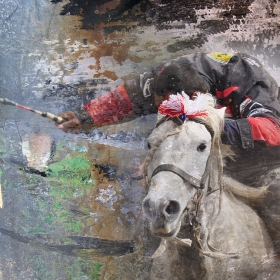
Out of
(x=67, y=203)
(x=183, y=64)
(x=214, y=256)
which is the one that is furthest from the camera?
(x=67, y=203)

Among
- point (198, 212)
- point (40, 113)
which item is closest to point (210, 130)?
point (198, 212)

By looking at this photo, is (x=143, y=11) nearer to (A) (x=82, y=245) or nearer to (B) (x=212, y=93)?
(B) (x=212, y=93)

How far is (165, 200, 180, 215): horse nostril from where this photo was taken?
118 centimetres

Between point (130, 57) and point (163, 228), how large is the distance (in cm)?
92

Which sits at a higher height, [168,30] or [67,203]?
[168,30]

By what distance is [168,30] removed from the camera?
168 centimetres

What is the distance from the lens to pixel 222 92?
1690 millimetres

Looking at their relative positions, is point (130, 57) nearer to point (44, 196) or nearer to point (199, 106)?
point (199, 106)

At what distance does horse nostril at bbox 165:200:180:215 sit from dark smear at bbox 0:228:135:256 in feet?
2.23

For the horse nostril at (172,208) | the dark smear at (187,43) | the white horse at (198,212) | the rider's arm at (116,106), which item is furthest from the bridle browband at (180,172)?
the dark smear at (187,43)

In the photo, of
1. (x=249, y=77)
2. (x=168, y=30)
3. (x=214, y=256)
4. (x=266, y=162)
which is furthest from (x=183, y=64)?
(x=214, y=256)

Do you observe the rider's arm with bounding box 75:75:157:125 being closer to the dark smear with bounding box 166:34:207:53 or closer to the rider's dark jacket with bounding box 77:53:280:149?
the rider's dark jacket with bounding box 77:53:280:149

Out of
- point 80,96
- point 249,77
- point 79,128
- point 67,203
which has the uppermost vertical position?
point 249,77

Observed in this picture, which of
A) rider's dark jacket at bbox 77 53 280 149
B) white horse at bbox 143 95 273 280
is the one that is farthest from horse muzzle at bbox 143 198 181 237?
rider's dark jacket at bbox 77 53 280 149
